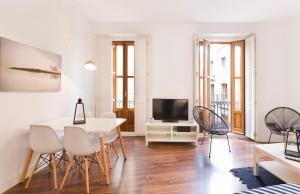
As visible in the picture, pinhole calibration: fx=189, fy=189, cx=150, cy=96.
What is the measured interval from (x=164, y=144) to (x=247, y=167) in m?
1.71

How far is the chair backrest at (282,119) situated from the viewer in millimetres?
3693

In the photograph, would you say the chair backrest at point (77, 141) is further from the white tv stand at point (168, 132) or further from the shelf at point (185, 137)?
the shelf at point (185, 137)

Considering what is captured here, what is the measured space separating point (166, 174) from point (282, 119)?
2.88 m

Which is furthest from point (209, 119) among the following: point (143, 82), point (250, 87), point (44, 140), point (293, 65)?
point (44, 140)

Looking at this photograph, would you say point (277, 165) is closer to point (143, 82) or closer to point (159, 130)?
point (159, 130)

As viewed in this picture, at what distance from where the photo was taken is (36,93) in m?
2.58

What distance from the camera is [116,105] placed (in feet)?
16.3

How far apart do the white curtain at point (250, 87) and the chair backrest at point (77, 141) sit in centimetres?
376

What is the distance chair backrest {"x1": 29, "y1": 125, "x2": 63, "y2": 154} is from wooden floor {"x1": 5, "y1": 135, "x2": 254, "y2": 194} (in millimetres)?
483

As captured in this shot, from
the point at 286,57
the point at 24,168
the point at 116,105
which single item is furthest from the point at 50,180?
the point at 286,57

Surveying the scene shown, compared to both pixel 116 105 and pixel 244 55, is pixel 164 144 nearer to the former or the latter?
pixel 116 105

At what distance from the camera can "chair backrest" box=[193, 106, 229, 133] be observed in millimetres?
3800

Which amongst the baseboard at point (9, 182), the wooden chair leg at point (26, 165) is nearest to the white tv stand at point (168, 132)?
the wooden chair leg at point (26, 165)

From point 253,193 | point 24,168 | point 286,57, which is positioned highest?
point 286,57
